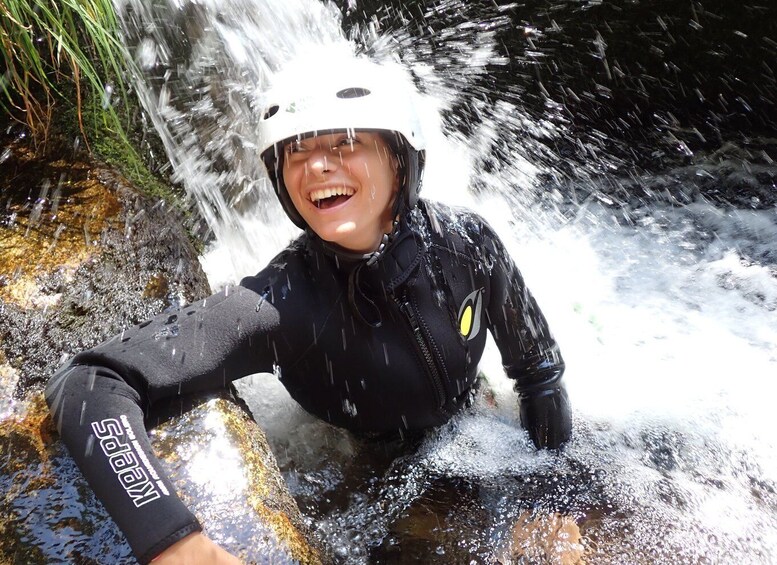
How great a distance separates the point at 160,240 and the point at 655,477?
2420 millimetres

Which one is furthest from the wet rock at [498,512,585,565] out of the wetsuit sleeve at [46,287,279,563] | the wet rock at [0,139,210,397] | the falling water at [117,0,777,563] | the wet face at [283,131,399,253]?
the wet rock at [0,139,210,397]

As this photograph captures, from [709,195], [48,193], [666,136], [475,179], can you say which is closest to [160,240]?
[48,193]

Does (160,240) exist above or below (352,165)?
below

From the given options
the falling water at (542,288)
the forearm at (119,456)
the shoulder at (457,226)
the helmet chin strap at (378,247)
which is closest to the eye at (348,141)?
the helmet chin strap at (378,247)

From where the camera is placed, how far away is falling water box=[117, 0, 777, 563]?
7.01 feet

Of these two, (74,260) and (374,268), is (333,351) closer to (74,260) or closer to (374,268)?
(374,268)

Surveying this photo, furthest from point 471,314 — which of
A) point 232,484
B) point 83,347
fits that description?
point 83,347

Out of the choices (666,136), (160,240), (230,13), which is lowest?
(666,136)

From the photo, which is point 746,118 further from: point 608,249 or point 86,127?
point 86,127

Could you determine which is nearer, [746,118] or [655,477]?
[655,477]

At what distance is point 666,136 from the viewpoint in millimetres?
6645

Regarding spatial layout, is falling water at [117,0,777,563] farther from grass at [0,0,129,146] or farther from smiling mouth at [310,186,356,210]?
smiling mouth at [310,186,356,210]

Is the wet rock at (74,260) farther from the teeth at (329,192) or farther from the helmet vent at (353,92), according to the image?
the helmet vent at (353,92)

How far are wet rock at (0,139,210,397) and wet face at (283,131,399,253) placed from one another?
76 cm
